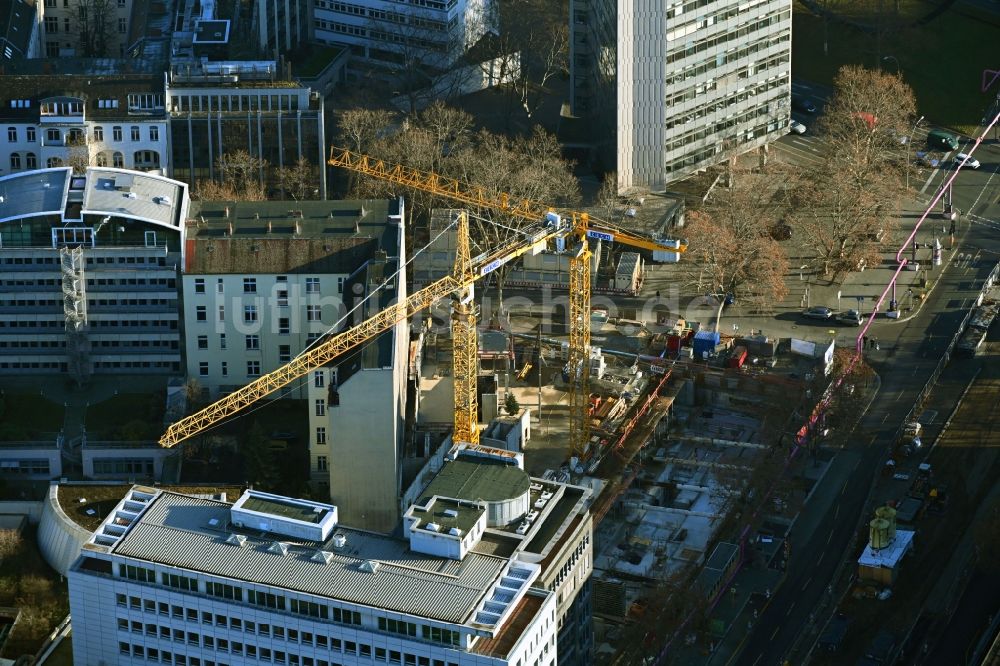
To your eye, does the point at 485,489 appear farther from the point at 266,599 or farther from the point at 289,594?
the point at 266,599

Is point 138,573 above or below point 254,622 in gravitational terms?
above

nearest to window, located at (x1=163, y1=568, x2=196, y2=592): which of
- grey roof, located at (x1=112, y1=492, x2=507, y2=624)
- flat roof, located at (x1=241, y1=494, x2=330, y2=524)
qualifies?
grey roof, located at (x1=112, y1=492, x2=507, y2=624)

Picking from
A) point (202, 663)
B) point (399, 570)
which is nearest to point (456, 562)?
point (399, 570)

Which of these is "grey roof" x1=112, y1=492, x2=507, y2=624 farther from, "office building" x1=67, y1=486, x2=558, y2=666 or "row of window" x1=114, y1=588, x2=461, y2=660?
"row of window" x1=114, y1=588, x2=461, y2=660

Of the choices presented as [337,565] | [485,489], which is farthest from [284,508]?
[485,489]

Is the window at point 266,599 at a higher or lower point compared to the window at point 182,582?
lower

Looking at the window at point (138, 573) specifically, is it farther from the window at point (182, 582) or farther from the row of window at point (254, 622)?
the window at point (182, 582)

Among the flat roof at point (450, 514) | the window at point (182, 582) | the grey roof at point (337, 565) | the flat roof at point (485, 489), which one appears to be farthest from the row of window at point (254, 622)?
the flat roof at point (485, 489)
